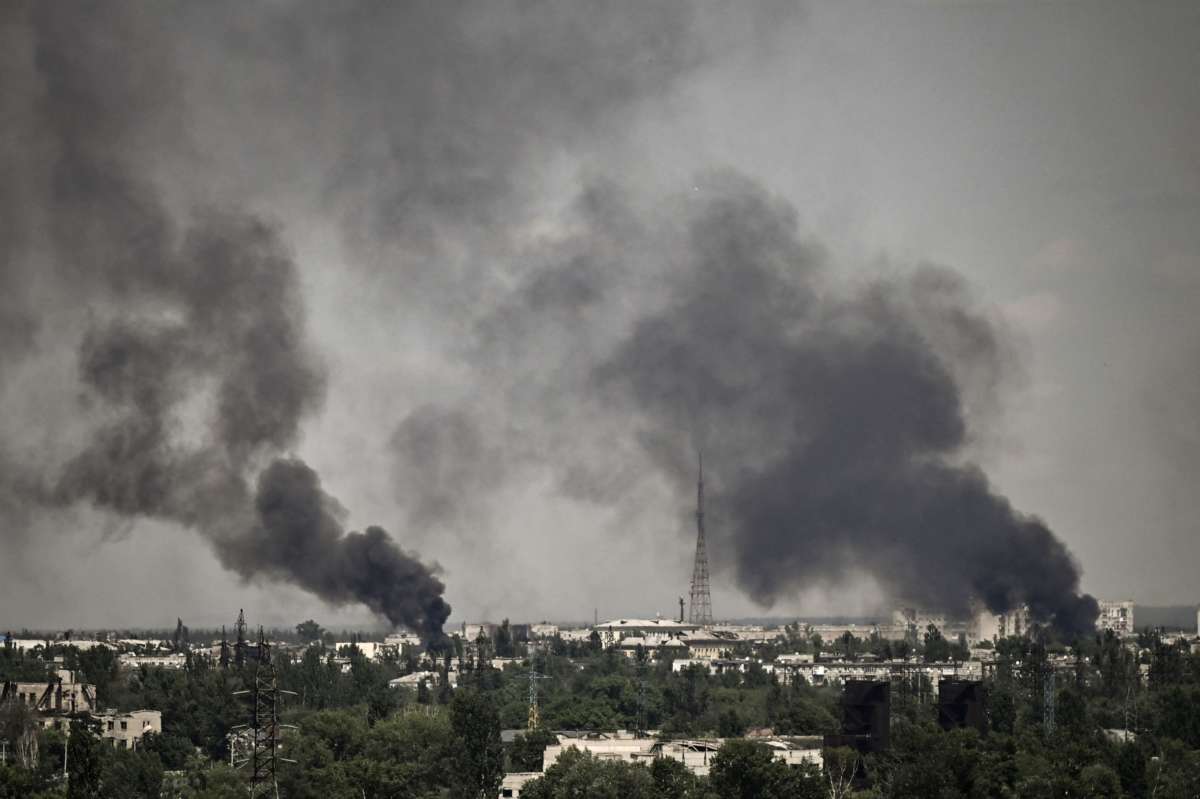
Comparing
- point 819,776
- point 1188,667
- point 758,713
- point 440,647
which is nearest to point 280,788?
point 819,776

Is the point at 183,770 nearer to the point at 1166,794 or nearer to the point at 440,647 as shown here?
the point at 1166,794

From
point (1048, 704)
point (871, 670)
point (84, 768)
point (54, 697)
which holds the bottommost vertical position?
point (84, 768)

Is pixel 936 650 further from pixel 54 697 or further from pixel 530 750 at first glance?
pixel 530 750

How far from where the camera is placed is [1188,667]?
120625 millimetres

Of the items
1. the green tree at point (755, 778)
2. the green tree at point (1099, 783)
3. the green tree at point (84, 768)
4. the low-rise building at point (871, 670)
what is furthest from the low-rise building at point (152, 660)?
the green tree at point (1099, 783)

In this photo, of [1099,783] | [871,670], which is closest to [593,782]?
[1099,783]

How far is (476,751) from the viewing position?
A: 73.8 m

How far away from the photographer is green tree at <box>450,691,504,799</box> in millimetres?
71812

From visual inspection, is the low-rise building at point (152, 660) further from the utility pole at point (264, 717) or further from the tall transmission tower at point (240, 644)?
the utility pole at point (264, 717)

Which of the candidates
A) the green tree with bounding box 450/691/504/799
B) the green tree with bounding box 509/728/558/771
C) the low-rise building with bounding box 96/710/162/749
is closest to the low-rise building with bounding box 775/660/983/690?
the green tree with bounding box 509/728/558/771

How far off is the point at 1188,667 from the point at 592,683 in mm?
38726

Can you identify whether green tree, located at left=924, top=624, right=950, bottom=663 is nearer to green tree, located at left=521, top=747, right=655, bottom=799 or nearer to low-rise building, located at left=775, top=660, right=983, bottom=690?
low-rise building, located at left=775, top=660, right=983, bottom=690

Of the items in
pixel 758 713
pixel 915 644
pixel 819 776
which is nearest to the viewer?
pixel 819 776

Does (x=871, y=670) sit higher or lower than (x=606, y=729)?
higher
